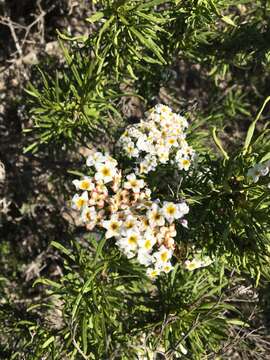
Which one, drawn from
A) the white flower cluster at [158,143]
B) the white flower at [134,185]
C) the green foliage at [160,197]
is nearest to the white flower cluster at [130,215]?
the white flower at [134,185]

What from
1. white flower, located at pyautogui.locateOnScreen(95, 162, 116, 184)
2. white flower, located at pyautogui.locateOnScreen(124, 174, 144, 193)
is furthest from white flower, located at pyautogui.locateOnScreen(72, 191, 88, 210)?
white flower, located at pyautogui.locateOnScreen(124, 174, 144, 193)

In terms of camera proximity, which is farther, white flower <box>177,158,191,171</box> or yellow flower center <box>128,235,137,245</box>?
white flower <box>177,158,191,171</box>

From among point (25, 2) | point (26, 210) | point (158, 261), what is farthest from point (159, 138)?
point (25, 2)

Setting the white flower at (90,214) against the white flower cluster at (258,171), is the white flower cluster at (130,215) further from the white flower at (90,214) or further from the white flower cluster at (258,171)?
the white flower cluster at (258,171)

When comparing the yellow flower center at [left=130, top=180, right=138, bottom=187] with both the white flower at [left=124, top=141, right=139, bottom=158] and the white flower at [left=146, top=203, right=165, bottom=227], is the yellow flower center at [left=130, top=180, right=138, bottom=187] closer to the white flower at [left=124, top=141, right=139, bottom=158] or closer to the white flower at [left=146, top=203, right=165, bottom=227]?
the white flower at [left=146, top=203, right=165, bottom=227]

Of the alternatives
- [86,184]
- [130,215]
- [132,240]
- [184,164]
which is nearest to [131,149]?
[184,164]

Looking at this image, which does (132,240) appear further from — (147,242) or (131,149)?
(131,149)
